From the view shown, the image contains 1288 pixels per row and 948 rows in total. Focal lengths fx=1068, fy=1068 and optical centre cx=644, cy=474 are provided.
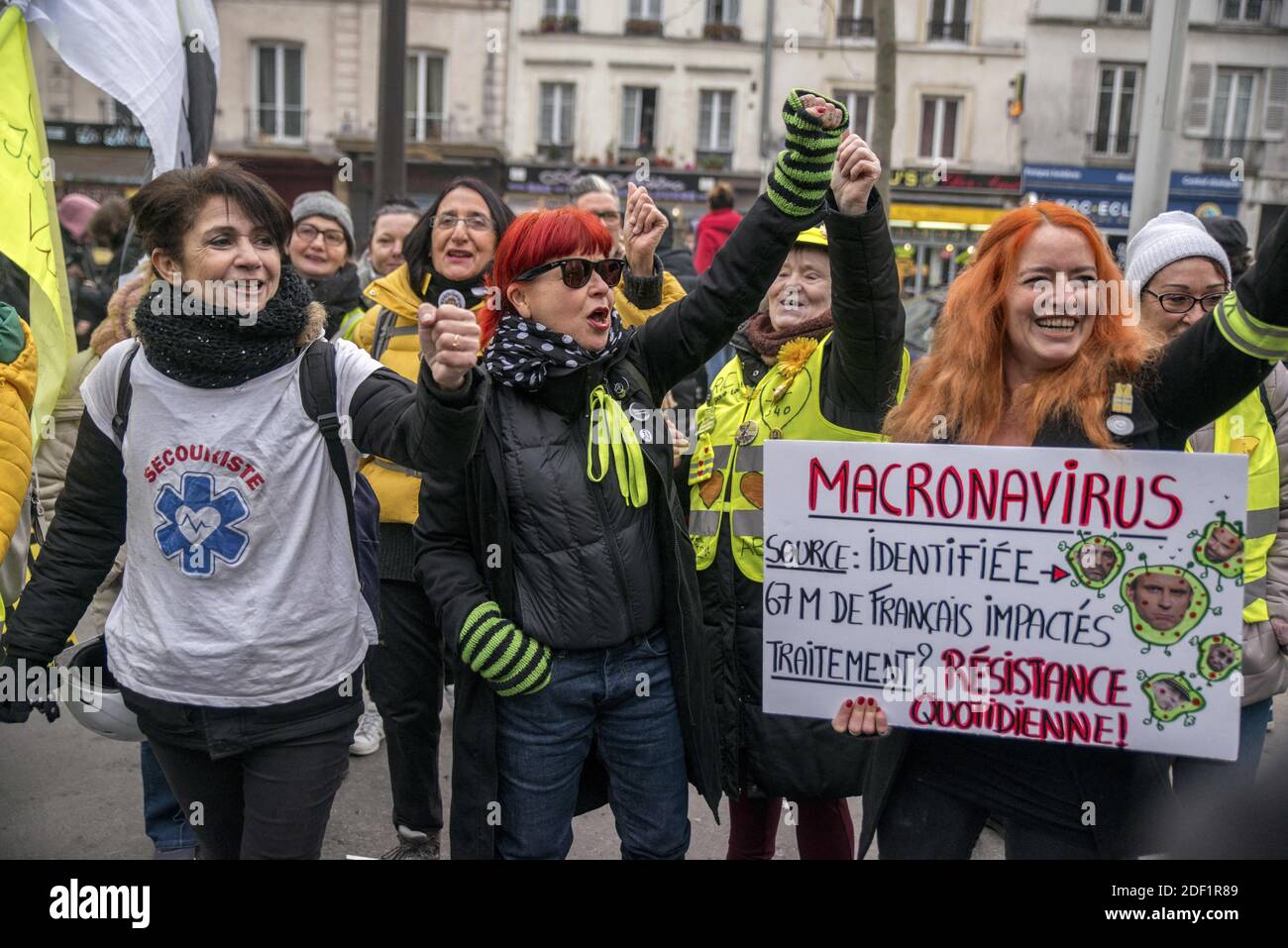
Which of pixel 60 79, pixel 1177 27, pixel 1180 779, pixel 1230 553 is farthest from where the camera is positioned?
pixel 60 79

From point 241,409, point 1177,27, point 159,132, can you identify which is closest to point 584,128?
point 1177,27

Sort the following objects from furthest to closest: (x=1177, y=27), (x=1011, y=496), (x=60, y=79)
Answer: (x=60, y=79), (x=1177, y=27), (x=1011, y=496)

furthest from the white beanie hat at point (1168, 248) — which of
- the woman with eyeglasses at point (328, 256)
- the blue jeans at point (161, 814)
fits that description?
the blue jeans at point (161, 814)

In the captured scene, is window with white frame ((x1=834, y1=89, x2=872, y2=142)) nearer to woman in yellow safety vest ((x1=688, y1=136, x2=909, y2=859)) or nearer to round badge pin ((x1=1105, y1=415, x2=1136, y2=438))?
woman in yellow safety vest ((x1=688, y1=136, x2=909, y2=859))

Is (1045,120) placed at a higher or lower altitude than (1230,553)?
higher

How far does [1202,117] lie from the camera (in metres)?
25.7

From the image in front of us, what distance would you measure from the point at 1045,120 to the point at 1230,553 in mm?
26709

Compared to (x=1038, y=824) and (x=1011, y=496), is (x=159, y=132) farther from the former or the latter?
(x=1038, y=824)

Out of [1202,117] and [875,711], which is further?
[1202,117]

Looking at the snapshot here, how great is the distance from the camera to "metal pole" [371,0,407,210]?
289 inches

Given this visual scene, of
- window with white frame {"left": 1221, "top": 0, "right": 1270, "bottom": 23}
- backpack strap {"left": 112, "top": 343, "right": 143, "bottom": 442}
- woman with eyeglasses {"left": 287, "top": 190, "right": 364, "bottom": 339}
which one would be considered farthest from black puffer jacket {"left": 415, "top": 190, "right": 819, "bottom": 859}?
window with white frame {"left": 1221, "top": 0, "right": 1270, "bottom": 23}

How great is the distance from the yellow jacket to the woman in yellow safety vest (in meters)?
1.69

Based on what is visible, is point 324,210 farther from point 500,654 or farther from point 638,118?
point 638,118

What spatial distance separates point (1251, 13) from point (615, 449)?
2972 centimetres
